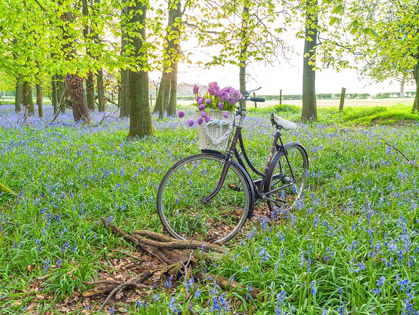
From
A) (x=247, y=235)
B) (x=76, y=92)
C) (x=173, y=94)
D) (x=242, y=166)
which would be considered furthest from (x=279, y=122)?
(x=173, y=94)

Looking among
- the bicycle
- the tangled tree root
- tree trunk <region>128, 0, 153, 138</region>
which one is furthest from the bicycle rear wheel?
tree trunk <region>128, 0, 153, 138</region>

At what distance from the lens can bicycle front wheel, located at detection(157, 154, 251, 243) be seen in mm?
3625

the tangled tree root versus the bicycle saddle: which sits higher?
the bicycle saddle

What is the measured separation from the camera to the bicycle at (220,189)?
142 inches

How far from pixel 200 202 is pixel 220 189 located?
0.33 metres

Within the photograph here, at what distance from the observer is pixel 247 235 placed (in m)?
3.21

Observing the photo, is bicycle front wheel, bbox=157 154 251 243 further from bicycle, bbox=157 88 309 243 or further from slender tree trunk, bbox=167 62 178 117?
slender tree trunk, bbox=167 62 178 117

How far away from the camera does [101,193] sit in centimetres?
451

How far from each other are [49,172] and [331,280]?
4.99 meters

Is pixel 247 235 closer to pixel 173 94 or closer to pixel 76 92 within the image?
pixel 76 92

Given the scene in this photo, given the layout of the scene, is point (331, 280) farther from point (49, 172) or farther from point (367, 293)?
point (49, 172)

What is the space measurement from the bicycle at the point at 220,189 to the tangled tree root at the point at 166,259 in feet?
0.84

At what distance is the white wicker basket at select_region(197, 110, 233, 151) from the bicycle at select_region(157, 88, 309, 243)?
0.19m

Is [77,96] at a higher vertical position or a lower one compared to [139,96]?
higher
